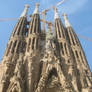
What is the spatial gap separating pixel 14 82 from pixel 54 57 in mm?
7146

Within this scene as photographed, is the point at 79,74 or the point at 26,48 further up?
the point at 26,48

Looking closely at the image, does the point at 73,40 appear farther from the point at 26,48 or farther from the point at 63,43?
the point at 26,48

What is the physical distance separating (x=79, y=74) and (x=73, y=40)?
885 centimetres

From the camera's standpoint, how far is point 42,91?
16.2 m

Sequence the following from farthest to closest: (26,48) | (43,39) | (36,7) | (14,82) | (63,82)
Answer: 1. (36,7)
2. (43,39)
3. (26,48)
4. (63,82)
5. (14,82)

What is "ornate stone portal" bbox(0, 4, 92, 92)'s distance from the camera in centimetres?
1648

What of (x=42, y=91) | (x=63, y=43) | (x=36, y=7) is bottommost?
(x=42, y=91)

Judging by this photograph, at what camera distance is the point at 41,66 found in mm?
20172

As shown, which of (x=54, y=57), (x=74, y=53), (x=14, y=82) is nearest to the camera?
(x=14, y=82)

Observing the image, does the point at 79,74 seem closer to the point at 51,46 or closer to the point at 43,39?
the point at 51,46

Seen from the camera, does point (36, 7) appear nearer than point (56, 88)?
No

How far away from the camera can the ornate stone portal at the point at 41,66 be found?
54.1 ft

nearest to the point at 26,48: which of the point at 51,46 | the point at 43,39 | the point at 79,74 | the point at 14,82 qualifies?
the point at 51,46

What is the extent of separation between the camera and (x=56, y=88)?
17.5 m
